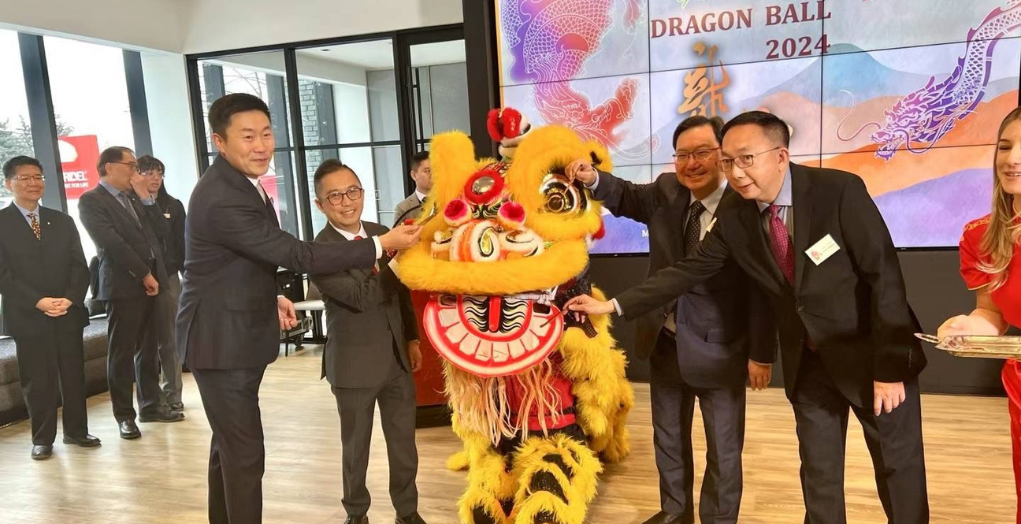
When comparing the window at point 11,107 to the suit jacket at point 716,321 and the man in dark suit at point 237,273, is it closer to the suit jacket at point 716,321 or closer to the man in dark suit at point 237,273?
the man in dark suit at point 237,273

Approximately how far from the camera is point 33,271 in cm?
339

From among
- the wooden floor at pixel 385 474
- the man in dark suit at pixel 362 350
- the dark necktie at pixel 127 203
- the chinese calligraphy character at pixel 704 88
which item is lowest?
the wooden floor at pixel 385 474

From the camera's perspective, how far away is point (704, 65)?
388 centimetres

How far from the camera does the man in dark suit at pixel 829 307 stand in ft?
5.42

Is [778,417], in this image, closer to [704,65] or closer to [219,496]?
[704,65]

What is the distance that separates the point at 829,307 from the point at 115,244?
3.61 m

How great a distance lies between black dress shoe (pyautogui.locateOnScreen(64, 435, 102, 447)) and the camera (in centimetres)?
354

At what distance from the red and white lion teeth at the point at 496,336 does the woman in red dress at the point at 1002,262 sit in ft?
3.35

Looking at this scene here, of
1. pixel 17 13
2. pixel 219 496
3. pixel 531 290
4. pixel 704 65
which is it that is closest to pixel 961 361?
pixel 704 65

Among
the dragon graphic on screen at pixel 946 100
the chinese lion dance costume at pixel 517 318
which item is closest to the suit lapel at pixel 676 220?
the chinese lion dance costume at pixel 517 318

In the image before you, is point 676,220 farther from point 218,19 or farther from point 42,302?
point 218,19

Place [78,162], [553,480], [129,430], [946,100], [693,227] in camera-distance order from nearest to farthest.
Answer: [553,480] < [693,227] < [946,100] < [129,430] < [78,162]

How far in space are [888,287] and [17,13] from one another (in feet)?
17.2

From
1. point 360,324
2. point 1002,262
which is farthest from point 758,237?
point 360,324
